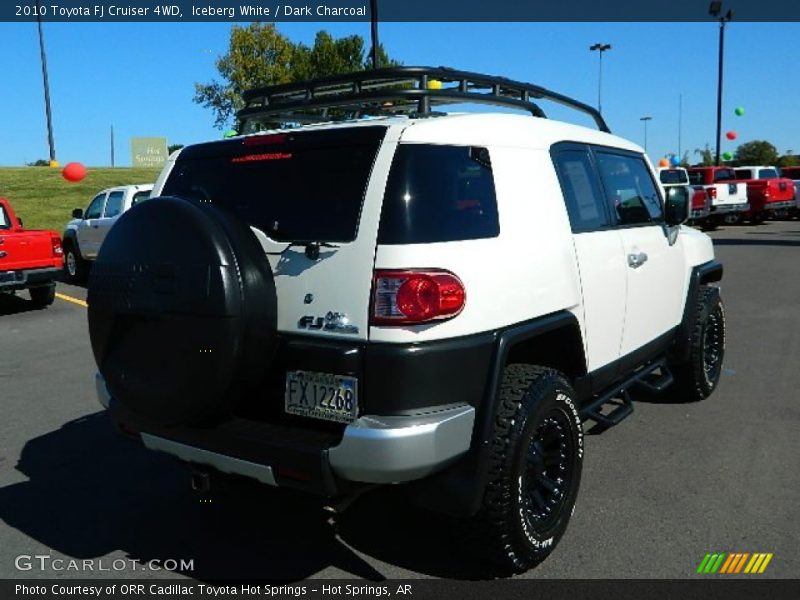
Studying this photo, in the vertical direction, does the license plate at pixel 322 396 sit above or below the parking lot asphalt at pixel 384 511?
above

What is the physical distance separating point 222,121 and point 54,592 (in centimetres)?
4829

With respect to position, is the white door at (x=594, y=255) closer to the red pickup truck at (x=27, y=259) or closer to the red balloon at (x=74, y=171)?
the red pickup truck at (x=27, y=259)

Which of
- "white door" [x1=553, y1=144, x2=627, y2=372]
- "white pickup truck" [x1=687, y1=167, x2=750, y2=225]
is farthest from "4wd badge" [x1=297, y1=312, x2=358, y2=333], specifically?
"white pickup truck" [x1=687, y1=167, x2=750, y2=225]

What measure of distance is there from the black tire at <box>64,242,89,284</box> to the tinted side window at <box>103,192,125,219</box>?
4.65ft

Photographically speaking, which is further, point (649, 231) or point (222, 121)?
point (222, 121)

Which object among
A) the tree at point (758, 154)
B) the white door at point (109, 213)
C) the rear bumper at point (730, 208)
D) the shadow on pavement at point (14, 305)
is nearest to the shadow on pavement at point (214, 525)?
the shadow on pavement at point (14, 305)

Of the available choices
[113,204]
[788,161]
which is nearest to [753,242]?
[113,204]

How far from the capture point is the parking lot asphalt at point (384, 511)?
126 inches

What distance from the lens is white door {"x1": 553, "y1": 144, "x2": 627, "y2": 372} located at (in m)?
3.57

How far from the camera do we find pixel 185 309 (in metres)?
2.73

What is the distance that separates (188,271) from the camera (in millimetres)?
2732

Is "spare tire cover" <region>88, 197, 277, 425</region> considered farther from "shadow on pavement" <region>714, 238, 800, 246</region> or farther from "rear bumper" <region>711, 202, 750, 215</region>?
"rear bumper" <region>711, 202, 750, 215</region>

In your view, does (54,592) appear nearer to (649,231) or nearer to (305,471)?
(305,471)
